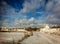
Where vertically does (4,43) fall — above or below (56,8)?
below

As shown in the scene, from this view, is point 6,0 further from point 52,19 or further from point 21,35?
point 52,19

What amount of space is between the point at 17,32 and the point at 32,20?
40 centimetres

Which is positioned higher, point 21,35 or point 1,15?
point 1,15

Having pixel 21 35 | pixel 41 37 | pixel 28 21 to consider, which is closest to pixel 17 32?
pixel 21 35

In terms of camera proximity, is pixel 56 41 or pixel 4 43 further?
pixel 4 43

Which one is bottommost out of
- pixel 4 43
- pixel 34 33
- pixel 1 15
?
pixel 4 43

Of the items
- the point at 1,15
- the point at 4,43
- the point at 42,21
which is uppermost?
the point at 1,15

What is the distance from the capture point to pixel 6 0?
8.95 ft

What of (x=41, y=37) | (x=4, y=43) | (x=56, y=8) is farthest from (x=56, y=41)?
(x=4, y=43)

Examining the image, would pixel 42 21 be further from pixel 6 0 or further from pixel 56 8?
pixel 6 0

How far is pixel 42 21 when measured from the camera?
2580mm

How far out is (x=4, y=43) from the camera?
2.64m

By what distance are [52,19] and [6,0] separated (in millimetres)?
1007

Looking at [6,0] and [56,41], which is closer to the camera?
[56,41]
